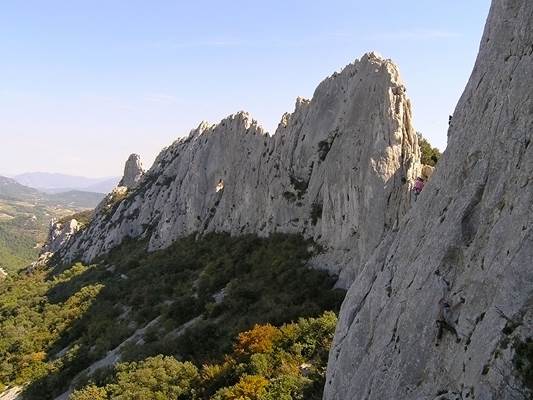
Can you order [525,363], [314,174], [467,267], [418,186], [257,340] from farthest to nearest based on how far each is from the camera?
[314,174] < [418,186] < [257,340] < [467,267] < [525,363]

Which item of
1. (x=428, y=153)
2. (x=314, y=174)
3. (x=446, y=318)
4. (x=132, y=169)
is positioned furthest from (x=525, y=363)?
(x=132, y=169)

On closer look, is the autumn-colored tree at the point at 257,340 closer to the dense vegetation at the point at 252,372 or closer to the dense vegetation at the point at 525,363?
the dense vegetation at the point at 252,372

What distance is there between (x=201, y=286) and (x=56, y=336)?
60.3ft

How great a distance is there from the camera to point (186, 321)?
1550 inches

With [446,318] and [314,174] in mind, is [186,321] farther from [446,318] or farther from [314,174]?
[446,318]

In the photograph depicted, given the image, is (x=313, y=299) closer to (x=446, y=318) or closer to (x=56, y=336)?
(x=446, y=318)

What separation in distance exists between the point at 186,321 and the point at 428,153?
25.7 m

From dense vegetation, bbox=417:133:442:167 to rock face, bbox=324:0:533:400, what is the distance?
19.4 metres

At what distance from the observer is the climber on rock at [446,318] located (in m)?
13.7

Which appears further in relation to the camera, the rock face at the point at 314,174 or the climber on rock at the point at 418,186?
the rock face at the point at 314,174

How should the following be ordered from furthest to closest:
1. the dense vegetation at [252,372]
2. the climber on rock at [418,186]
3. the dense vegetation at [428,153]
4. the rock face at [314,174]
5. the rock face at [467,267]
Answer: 1. the dense vegetation at [428,153]
2. the rock face at [314,174]
3. the climber on rock at [418,186]
4. the dense vegetation at [252,372]
5. the rock face at [467,267]

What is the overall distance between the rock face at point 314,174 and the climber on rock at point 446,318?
1682 cm

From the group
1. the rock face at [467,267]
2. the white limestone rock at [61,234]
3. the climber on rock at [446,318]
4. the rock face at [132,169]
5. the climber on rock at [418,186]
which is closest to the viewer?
the rock face at [467,267]

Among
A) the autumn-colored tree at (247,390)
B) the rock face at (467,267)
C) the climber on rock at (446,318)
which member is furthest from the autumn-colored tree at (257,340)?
the climber on rock at (446,318)
